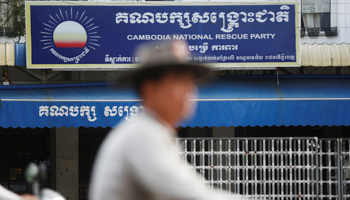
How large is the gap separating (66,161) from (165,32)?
4.19 meters

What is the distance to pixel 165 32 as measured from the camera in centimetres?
971

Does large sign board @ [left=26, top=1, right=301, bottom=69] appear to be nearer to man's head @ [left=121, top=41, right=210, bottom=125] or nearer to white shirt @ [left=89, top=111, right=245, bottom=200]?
man's head @ [left=121, top=41, right=210, bottom=125]

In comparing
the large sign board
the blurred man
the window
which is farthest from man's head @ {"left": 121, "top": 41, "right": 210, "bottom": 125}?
the window

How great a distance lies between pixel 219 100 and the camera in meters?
9.01

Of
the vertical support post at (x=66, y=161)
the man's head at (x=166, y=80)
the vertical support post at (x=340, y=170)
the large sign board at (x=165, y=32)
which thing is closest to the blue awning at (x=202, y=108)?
the large sign board at (x=165, y=32)

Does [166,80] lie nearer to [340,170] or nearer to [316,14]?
[340,170]

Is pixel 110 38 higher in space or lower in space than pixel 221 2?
lower

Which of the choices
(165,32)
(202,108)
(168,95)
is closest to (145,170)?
(168,95)

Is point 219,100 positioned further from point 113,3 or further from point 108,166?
point 108,166

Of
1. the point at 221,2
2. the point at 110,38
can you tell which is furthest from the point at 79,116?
the point at 221,2

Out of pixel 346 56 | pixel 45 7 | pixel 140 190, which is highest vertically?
pixel 45 7

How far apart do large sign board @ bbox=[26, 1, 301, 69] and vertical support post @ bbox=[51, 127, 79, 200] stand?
2.38 m

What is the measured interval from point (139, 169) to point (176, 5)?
842 centimetres

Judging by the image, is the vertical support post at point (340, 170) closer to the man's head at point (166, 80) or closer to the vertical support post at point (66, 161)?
the vertical support post at point (66, 161)
